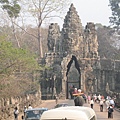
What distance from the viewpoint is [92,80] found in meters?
50.2

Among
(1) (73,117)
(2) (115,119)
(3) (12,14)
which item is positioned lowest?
(2) (115,119)

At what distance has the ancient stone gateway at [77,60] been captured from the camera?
4988 centimetres

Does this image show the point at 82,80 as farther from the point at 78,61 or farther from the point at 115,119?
the point at 115,119

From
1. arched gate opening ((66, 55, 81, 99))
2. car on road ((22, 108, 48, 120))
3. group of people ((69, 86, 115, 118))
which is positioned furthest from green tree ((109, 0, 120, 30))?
car on road ((22, 108, 48, 120))

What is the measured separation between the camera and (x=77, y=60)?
50969 mm

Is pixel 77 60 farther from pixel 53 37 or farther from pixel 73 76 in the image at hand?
pixel 73 76

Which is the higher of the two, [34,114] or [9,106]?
[34,114]

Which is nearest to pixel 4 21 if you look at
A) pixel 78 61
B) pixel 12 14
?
pixel 12 14

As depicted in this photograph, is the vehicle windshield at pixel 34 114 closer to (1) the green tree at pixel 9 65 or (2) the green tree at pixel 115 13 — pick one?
(1) the green tree at pixel 9 65

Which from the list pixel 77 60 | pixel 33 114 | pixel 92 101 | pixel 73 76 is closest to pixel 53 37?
pixel 77 60

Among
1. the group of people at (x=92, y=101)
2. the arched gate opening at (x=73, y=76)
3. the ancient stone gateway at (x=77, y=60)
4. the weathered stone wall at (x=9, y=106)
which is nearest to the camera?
the group of people at (x=92, y=101)

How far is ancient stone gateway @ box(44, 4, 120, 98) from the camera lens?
49.9 metres

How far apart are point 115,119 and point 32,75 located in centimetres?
2037

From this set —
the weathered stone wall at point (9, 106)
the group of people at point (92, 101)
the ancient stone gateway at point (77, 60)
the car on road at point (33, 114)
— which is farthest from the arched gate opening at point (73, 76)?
the car on road at point (33, 114)
